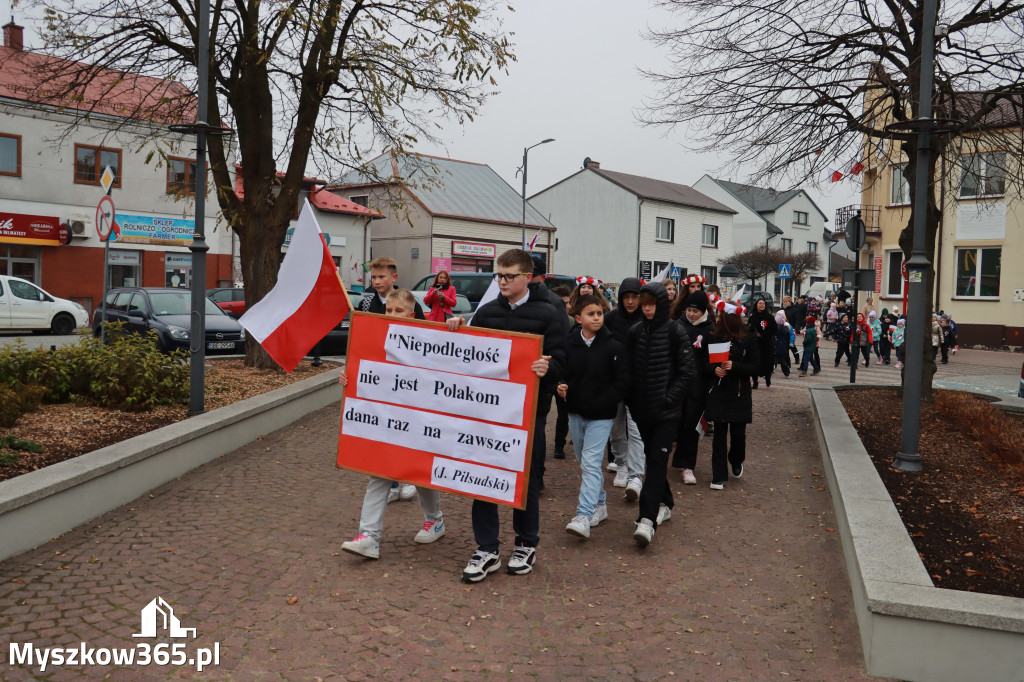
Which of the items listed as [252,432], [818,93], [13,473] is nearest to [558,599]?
[13,473]

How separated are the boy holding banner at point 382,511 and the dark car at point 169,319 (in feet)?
34.0

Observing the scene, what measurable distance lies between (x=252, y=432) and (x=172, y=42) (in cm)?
662

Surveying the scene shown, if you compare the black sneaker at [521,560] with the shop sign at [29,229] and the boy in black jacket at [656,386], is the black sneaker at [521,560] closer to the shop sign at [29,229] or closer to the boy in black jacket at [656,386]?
the boy in black jacket at [656,386]

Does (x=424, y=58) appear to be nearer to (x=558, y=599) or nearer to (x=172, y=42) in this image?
(x=172, y=42)

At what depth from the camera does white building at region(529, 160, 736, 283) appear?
51938 mm

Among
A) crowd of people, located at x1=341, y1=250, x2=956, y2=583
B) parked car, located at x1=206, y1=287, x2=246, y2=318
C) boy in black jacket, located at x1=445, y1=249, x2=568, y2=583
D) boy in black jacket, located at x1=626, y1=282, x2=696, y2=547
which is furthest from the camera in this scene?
parked car, located at x1=206, y1=287, x2=246, y2=318

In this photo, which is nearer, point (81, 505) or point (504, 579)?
point (504, 579)

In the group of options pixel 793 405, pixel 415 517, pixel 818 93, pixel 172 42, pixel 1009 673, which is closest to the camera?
pixel 1009 673

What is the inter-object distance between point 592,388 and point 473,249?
42342 mm

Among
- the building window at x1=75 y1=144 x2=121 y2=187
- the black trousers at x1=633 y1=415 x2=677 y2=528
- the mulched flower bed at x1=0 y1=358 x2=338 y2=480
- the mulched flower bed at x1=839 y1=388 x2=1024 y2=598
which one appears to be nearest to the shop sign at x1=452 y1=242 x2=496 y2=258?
the building window at x1=75 y1=144 x2=121 y2=187

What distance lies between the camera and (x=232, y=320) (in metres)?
16.1

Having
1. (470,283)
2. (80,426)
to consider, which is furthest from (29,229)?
(80,426)

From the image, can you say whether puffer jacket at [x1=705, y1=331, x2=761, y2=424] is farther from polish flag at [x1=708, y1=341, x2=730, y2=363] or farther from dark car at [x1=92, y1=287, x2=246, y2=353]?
dark car at [x1=92, y1=287, x2=246, y2=353]

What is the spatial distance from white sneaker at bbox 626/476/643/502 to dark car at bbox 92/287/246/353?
1074 centimetres
